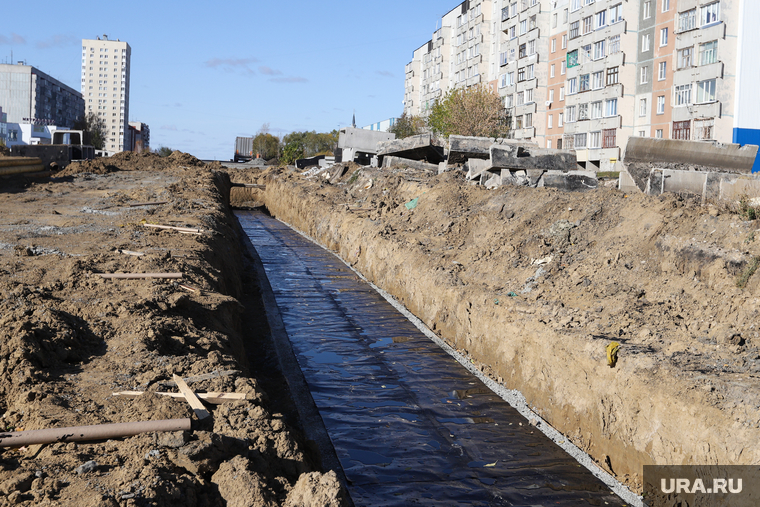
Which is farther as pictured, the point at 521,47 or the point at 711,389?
the point at 521,47

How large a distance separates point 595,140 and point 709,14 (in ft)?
38.5

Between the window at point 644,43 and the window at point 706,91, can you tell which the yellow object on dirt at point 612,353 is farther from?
the window at point 644,43

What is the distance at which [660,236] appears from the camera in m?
9.56

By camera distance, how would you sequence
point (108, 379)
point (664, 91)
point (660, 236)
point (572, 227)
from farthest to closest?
point (664, 91)
point (572, 227)
point (660, 236)
point (108, 379)

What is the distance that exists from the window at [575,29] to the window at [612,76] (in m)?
5.32

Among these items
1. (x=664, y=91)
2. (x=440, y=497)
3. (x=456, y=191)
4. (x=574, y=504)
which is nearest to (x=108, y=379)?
(x=440, y=497)

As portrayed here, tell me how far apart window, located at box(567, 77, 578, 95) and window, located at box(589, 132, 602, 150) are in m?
4.29

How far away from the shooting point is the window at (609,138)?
4144 centimetres

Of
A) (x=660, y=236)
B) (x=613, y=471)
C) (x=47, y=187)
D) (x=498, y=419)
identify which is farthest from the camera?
(x=47, y=187)

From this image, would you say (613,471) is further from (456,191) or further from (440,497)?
(456,191)

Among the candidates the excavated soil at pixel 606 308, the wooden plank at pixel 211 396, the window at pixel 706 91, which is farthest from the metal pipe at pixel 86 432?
the window at pixel 706 91

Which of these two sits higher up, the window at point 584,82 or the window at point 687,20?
the window at point 687,20

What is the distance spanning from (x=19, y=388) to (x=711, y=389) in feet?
20.6

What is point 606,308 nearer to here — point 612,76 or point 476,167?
point 476,167
